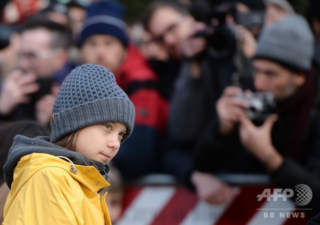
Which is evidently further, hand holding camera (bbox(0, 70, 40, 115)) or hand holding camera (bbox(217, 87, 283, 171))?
hand holding camera (bbox(0, 70, 40, 115))

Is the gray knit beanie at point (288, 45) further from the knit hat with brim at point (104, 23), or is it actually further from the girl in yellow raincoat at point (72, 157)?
the girl in yellow raincoat at point (72, 157)

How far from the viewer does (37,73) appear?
5.16m

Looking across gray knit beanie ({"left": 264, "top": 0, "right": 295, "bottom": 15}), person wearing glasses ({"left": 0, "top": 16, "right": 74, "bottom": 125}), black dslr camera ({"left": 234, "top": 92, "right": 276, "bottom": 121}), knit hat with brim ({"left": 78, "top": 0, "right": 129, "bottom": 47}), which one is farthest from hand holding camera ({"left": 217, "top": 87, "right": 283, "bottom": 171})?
person wearing glasses ({"left": 0, "top": 16, "right": 74, "bottom": 125})

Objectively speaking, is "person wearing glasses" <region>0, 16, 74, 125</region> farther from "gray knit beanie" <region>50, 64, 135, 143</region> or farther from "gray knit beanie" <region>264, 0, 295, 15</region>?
"gray knit beanie" <region>50, 64, 135, 143</region>

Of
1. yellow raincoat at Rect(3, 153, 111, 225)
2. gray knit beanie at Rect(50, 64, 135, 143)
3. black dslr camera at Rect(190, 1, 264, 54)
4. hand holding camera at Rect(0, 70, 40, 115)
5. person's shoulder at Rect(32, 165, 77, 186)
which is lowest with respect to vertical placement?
hand holding camera at Rect(0, 70, 40, 115)

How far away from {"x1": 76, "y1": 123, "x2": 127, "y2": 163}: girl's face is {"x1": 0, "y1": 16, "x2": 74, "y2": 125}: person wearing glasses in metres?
2.50

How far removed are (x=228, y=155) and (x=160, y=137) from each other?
0.71m

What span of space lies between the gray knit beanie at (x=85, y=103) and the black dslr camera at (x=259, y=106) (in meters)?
1.90

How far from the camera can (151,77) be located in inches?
184

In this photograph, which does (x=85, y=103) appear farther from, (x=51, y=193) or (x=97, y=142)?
(x=51, y=193)

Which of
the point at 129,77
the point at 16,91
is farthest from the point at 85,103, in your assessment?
the point at 16,91

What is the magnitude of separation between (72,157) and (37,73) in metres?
3.16

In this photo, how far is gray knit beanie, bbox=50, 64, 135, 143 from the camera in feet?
7.29

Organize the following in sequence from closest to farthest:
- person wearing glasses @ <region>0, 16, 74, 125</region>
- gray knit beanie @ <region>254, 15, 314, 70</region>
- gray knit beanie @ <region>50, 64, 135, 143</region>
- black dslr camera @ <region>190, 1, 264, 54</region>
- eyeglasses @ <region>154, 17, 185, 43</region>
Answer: gray knit beanie @ <region>50, 64, 135, 143</region>, gray knit beanie @ <region>254, 15, 314, 70</region>, black dslr camera @ <region>190, 1, 264, 54</region>, person wearing glasses @ <region>0, 16, 74, 125</region>, eyeglasses @ <region>154, 17, 185, 43</region>
